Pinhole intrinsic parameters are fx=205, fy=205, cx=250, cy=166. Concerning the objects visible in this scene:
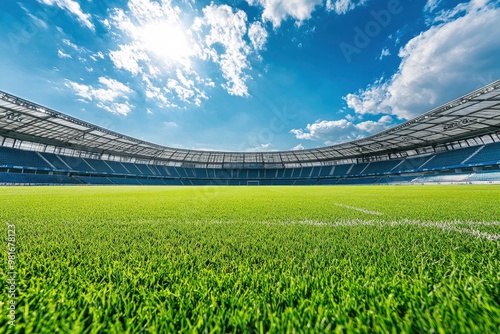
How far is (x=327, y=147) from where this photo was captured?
130 feet

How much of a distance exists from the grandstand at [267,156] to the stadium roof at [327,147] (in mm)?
92

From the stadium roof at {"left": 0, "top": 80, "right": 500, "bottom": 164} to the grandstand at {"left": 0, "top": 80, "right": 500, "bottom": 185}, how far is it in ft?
0.30

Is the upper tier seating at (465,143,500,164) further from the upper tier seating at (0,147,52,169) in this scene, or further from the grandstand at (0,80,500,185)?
the upper tier seating at (0,147,52,169)

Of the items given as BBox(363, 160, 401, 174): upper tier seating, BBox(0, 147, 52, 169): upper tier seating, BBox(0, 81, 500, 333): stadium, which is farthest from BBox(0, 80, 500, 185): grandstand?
BBox(0, 81, 500, 333): stadium

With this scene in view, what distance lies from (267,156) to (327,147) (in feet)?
48.1

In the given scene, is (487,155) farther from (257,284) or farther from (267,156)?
(257,284)

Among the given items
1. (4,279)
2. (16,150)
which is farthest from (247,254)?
(16,150)

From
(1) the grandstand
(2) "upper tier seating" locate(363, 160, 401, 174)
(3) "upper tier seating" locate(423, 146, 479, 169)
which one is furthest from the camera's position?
(2) "upper tier seating" locate(363, 160, 401, 174)

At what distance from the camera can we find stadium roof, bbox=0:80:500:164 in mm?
18031

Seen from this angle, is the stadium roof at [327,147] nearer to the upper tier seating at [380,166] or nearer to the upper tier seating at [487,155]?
the upper tier seating at [487,155]

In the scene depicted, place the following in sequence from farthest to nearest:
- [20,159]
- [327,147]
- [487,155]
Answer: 1. [327,147]
2. [20,159]
3. [487,155]

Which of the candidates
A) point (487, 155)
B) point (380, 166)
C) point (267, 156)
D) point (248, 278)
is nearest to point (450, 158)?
point (487, 155)

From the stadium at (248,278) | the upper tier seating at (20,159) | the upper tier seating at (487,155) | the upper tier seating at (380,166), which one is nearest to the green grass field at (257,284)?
the stadium at (248,278)

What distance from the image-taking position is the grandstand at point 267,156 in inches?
849
